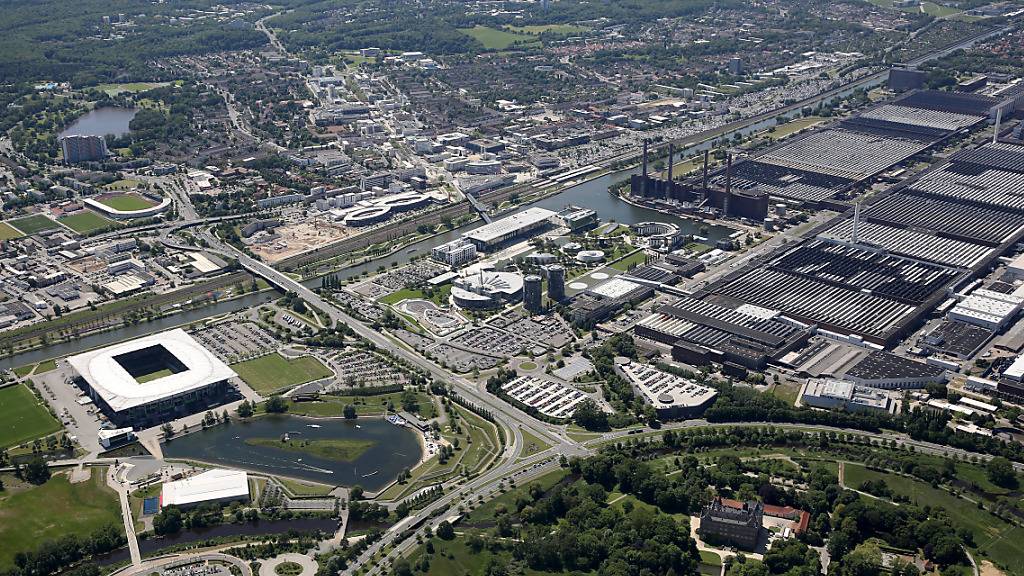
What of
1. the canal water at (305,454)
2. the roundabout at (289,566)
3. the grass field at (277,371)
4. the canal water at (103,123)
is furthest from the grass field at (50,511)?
the canal water at (103,123)

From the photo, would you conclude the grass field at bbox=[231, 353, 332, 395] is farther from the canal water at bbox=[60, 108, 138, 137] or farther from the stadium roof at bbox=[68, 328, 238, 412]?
the canal water at bbox=[60, 108, 138, 137]

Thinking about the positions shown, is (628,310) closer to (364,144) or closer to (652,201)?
(652,201)

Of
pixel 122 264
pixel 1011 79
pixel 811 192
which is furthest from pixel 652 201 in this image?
pixel 1011 79

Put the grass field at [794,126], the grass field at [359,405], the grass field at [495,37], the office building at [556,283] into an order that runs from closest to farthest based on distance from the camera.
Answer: the grass field at [359,405], the office building at [556,283], the grass field at [794,126], the grass field at [495,37]

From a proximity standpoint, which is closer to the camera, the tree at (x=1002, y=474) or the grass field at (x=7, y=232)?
the tree at (x=1002, y=474)

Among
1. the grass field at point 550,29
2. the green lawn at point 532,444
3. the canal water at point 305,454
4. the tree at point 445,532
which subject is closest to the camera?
the tree at point 445,532

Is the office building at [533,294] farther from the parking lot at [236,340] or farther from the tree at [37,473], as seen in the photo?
the tree at [37,473]

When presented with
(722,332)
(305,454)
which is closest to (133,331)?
(305,454)
